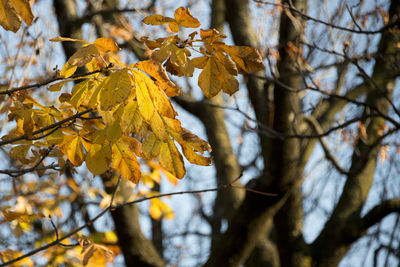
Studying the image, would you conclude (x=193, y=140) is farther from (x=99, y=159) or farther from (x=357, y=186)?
(x=357, y=186)

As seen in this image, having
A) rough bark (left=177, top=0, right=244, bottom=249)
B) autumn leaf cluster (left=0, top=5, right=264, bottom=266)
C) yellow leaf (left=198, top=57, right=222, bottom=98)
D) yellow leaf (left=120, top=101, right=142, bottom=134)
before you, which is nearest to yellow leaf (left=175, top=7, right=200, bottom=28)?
autumn leaf cluster (left=0, top=5, right=264, bottom=266)

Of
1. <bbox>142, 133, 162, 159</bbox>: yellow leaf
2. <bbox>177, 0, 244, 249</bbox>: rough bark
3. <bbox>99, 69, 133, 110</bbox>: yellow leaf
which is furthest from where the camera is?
<bbox>177, 0, 244, 249</bbox>: rough bark

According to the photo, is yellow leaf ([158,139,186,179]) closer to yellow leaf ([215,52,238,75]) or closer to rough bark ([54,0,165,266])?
yellow leaf ([215,52,238,75])

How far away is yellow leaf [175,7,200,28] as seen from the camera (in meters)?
0.88

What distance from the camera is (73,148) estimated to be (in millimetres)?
1011

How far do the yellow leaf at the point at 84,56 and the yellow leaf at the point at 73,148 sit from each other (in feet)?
0.81

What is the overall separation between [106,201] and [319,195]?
2280 mm

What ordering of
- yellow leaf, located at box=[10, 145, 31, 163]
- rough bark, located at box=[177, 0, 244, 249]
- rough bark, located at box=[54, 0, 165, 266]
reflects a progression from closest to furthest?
yellow leaf, located at box=[10, 145, 31, 163] < rough bark, located at box=[54, 0, 165, 266] < rough bark, located at box=[177, 0, 244, 249]

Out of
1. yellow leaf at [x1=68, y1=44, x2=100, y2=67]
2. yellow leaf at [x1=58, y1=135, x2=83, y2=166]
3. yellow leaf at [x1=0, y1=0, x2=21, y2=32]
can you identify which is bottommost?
yellow leaf at [x1=58, y1=135, x2=83, y2=166]

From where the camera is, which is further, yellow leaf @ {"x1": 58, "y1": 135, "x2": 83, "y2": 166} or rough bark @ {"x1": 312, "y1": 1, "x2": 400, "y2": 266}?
rough bark @ {"x1": 312, "y1": 1, "x2": 400, "y2": 266}

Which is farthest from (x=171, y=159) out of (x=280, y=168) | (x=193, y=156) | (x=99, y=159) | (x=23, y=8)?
(x=280, y=168)

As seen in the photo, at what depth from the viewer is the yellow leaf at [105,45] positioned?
2.79ft

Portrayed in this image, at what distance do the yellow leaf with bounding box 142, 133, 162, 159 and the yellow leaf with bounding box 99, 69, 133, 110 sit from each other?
0.49 ft

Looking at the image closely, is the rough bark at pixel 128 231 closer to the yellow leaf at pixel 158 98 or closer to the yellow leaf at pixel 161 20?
the yellow leaf at pixel 161 20
